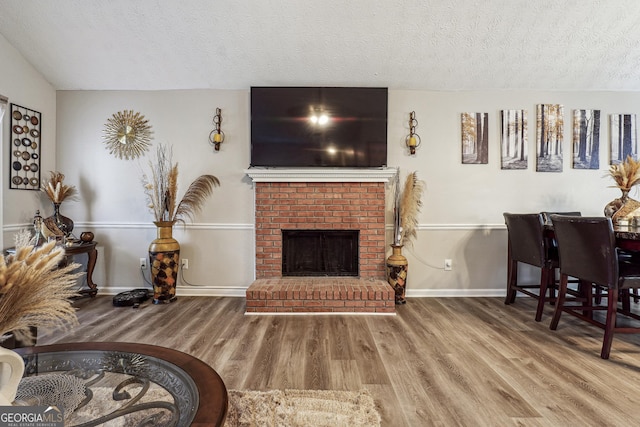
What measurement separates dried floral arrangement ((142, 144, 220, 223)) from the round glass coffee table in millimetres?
2385

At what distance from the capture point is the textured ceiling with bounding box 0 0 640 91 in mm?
2604

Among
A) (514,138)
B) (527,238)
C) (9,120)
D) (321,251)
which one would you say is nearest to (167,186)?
(9,120)

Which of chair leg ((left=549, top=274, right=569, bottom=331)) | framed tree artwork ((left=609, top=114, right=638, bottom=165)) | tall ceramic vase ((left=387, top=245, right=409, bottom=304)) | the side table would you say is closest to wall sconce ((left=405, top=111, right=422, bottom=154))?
tall ceramic vase ((left=387, top=245, right=409, bottom=304))

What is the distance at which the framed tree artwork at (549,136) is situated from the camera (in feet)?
11.2

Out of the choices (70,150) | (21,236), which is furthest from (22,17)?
(21,236)

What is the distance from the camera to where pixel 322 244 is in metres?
3.41

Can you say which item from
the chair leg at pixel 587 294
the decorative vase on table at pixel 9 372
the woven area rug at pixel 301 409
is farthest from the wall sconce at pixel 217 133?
the chair leg at pixel 587 294

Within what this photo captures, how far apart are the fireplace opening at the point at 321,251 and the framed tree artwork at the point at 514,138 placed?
191cm

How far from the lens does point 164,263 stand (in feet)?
10.1

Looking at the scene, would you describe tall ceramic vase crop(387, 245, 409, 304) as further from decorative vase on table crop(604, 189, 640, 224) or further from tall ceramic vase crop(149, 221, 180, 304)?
tall ceramic vase crop(149, 221, 180, 304)

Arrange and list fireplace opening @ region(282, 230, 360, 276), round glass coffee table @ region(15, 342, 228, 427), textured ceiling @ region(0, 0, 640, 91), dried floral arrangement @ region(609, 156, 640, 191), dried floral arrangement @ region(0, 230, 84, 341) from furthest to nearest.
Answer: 1. fireplace opening @ region(282, 230, 360, 276)
2. textured ceiling @ region(0, 0, 640, 91)
3. dried floral arrangement @ region(609, 156, 640, 191)
4. round glass coffee table @ region(15, 342, 228, 427)
5. dried floral arrangement @ region(0, 230, 84, 341)

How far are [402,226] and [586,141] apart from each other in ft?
7.56

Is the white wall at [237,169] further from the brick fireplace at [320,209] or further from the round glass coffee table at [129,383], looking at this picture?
the round glass coffee table at [129,383]

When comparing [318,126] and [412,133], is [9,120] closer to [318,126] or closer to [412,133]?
[318,126]
